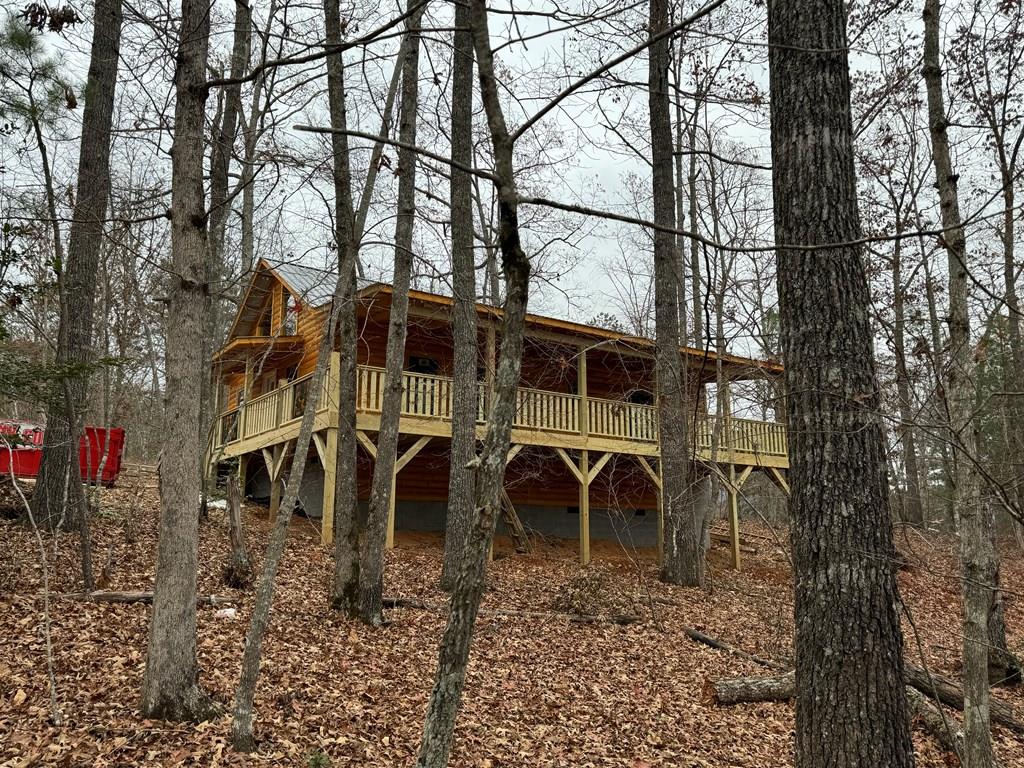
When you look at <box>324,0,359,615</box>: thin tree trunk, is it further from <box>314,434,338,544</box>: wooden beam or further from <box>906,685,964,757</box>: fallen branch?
<box>906,685,964,757</box>: fallen branch

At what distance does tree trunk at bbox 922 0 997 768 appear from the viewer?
16.2 feet

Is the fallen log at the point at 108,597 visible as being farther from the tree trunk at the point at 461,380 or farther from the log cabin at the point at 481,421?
the log cabin at the point at 481,421

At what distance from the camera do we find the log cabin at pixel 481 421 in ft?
42.1

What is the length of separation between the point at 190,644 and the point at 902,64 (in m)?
8.21

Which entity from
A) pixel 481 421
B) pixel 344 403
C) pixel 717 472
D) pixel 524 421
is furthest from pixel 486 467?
pixel 524 421

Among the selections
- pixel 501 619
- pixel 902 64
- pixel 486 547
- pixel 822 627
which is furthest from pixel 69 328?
pixel 902 64

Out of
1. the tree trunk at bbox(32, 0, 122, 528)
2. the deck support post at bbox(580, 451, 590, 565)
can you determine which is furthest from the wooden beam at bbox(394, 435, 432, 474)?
the tree trunk at bbox(32, 0, 122, 528)

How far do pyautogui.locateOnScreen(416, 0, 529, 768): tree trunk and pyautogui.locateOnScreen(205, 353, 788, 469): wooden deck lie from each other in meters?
9.27

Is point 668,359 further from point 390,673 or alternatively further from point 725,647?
point 390,673

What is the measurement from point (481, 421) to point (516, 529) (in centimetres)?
262

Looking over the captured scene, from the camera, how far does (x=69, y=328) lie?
7.95 m

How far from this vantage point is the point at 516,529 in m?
14.7

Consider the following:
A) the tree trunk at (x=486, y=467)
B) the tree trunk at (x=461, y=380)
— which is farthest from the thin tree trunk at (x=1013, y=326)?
the tree trunk at (x=461, y=380)

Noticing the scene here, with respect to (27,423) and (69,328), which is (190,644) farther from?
(27,423)
